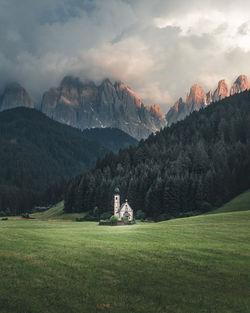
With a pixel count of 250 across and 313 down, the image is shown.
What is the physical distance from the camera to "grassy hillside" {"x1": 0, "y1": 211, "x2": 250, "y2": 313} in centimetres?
1590

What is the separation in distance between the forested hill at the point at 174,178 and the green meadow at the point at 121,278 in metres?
74.2

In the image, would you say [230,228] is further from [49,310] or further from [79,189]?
[79,189]

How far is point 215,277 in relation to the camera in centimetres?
2156

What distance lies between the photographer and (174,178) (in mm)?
115375

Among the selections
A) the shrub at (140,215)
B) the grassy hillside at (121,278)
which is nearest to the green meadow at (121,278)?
the grassy hillside at (121,278)

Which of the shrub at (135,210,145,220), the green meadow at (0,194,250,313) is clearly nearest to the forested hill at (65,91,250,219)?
the shrub at (135,210,145,220)

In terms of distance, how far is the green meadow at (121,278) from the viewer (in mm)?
15891

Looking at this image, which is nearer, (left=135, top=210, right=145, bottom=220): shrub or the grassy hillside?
the grassy hillside

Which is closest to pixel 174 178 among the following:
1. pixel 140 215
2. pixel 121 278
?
pixel 140 215

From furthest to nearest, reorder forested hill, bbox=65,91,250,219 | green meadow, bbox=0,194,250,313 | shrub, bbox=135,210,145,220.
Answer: forested hill, bbox=65,91,250,219 → shrub, bbox=135,210,145,220 → green meadow, bbox=0,194,250,313

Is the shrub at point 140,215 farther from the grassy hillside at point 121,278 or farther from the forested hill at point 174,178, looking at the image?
the grassy hillside at point 121,278

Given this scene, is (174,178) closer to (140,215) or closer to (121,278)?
(140,215)

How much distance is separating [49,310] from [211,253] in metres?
17.9

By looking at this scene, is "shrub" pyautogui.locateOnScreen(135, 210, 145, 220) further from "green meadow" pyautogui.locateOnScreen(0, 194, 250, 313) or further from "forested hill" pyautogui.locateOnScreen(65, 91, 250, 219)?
"green meadow" pyautogui.locateOnScreen(0, 194, 250, 313)
